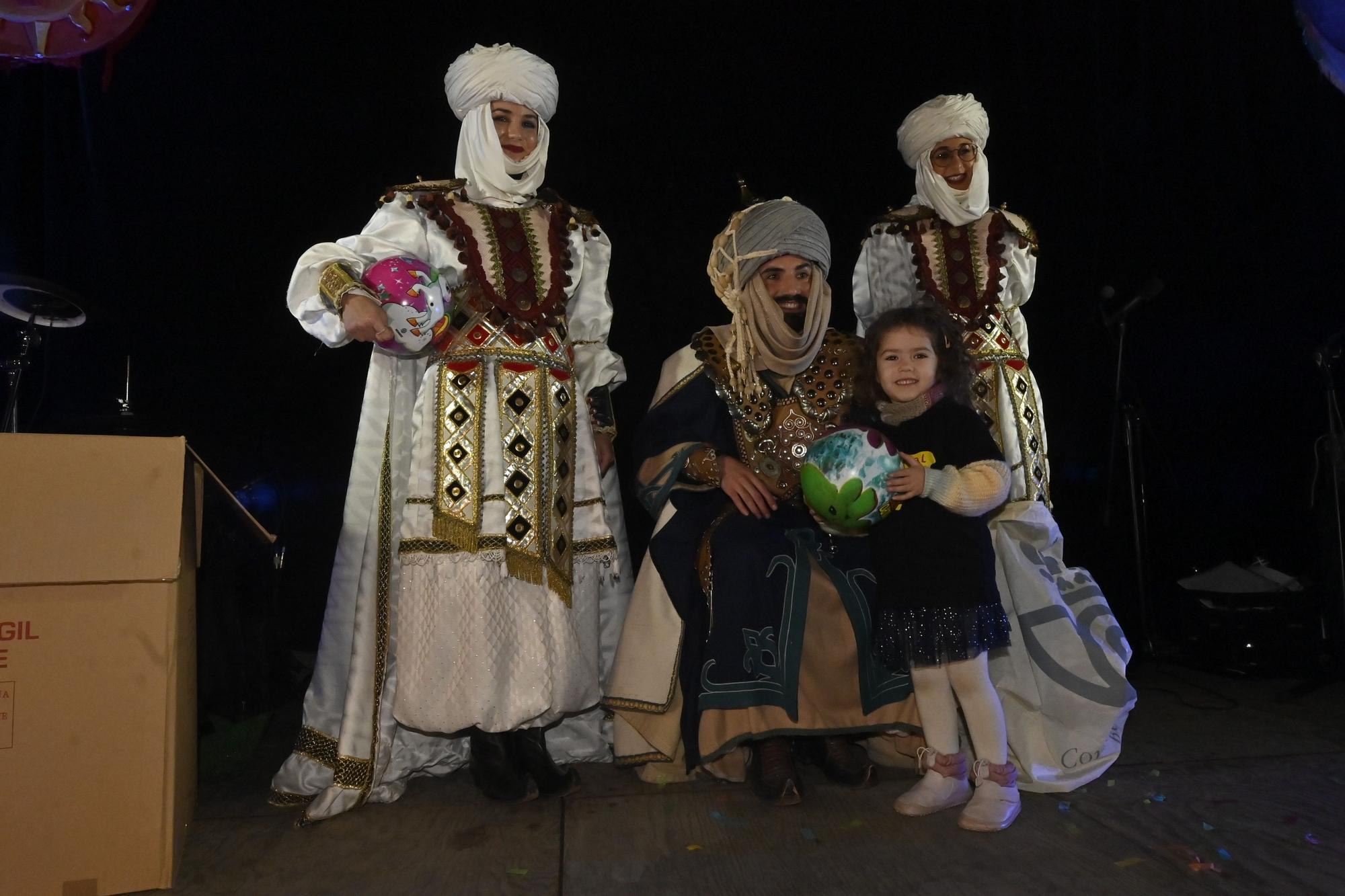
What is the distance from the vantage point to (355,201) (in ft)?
11.8

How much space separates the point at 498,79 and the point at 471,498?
1.11m

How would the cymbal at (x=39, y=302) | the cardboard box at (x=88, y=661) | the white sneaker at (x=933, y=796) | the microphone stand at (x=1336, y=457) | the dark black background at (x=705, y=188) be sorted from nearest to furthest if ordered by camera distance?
1. the cardboard box at (x=88, y=661)
2. the white sneaker at (x=933, y=796)
3. the cymbal at (x=39, y=302)
4. the dark black background at (x=705, y=188)
5. the microphone stand at (x=1336, y=457)

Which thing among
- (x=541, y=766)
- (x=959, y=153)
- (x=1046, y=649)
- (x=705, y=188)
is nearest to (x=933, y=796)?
(x=1046, y=649)

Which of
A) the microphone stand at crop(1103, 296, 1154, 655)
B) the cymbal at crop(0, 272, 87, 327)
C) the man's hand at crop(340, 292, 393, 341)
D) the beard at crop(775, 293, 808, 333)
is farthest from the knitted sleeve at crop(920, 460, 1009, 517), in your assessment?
the cymbal at crop(0, 272, 87, 327)

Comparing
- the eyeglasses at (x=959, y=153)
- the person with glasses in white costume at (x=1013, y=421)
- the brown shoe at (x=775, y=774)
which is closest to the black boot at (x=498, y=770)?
the brown shoe at (x=775, y=774)

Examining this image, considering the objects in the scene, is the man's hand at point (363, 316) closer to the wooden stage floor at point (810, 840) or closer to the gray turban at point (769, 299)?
the gray turban at point (769, 299)

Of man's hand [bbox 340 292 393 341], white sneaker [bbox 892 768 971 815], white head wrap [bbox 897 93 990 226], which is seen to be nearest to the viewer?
white sneaker [bbox 892 768 971 815]

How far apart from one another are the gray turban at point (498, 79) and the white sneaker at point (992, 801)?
6.67 ft

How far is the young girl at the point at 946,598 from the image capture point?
2207 millimetres

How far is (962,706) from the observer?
2.29 m

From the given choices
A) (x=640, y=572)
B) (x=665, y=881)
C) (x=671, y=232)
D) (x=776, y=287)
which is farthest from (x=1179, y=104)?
(x=665, y=881)

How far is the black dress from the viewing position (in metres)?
2.21

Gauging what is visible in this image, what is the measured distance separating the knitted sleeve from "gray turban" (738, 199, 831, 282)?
797 millimetres

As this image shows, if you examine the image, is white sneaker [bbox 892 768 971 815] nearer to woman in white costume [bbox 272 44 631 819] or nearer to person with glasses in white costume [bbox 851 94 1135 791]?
person with glasses in white costume [bbox 851 94 1135 791]
